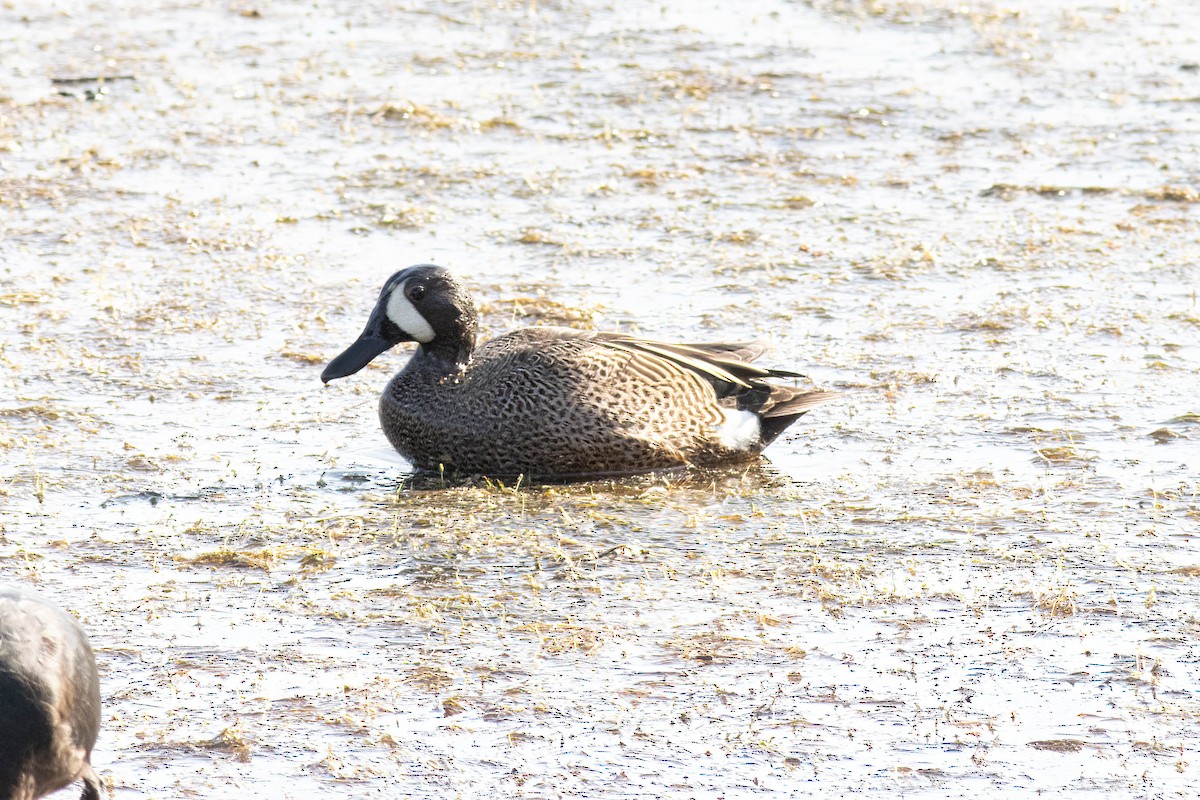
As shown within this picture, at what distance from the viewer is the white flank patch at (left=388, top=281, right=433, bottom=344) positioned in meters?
7.38

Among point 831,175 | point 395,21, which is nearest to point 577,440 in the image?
point 831,175

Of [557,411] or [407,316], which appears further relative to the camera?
[407,316]

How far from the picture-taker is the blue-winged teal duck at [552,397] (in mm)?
7094

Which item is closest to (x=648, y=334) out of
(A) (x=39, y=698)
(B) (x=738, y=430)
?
(B) (x=738, y=430)

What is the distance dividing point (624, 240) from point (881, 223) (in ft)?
4.34

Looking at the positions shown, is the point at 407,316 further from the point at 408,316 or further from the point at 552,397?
the point at 552,397

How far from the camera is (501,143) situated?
11.4 metres

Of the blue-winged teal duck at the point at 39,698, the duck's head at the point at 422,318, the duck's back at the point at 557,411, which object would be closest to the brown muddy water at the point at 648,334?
the duck's back at the point at 557,411

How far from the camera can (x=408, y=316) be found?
7.38 meters

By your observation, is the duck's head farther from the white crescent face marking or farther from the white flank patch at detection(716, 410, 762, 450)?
the white flank patch at detection(716, 410, 762, 450)

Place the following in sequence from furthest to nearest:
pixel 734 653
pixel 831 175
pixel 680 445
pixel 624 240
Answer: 1. pixel 831 175
2. pixel 624 240
3. pixel 680 445
4. pixel 734 653

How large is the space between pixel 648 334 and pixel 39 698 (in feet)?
16.0

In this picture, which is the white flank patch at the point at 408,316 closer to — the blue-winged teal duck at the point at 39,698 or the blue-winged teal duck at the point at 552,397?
the blue-winged teal duck at the point at 552,397

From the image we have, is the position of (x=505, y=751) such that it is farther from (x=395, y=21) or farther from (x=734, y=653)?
(x=395, y=21)
